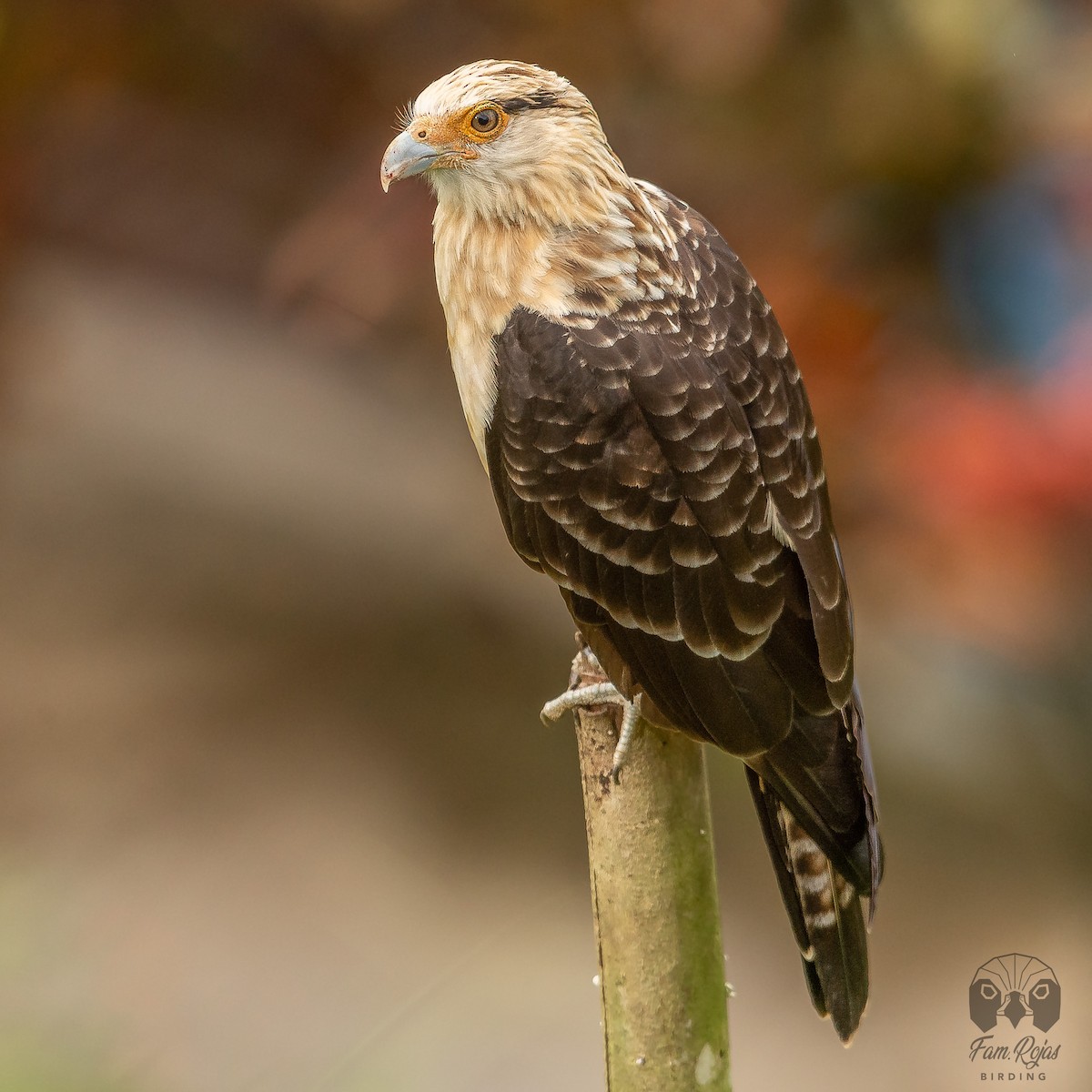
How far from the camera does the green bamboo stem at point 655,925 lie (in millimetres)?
1916

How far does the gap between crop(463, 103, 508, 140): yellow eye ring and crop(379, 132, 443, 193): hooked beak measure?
65mm

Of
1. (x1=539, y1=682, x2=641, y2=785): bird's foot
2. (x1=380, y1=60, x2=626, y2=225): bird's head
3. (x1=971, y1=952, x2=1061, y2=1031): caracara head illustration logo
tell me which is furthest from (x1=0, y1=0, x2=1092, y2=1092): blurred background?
(x1=539, y1=682, x2=641, y2=785): bird's foot

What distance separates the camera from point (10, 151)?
14.8 ft

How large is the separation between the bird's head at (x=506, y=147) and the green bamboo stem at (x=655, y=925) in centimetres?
86

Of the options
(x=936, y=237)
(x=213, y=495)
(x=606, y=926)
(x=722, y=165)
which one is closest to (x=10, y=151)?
(x=213, y=495)

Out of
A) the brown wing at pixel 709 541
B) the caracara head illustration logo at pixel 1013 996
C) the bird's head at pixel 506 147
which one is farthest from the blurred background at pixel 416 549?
the brown wing at pixel 709 541

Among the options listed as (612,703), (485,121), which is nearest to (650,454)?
(612,703)

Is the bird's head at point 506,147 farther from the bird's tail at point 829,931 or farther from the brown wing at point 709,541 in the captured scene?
the bird's tail at point 829,931

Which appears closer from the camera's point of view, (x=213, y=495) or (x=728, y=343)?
(x=728, y=343)

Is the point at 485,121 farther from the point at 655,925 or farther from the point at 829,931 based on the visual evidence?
the point at 829,931

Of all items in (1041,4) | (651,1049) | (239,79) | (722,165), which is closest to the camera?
(651,1049)

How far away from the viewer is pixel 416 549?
4688 mm

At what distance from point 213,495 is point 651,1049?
3.54 meters

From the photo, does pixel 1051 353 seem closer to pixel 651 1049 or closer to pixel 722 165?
pixel 722 165
